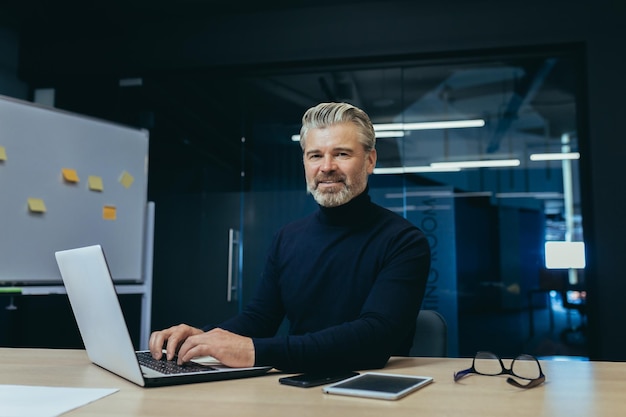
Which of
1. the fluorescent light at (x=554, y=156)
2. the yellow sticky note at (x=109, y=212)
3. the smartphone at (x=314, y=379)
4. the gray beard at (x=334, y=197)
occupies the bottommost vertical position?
the smartphone at (x=314, y=379)

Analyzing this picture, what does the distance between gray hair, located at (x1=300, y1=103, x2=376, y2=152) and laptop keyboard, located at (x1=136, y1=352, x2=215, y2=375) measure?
0.74 meters

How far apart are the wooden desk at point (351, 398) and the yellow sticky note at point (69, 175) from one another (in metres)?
1.83

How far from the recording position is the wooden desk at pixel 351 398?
2.66ft

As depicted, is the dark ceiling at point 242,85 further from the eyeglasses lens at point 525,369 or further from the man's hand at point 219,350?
the man's hand at point 219,350

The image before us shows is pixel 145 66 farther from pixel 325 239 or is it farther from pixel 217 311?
pixel 325 239

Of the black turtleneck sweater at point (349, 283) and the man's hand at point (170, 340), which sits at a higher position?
the black turtleneck sweater at point (349, 283)

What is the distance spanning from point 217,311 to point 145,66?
5.43 ft

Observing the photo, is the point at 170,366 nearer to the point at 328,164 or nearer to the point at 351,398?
the point at 351,398

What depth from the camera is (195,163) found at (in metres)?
3.80

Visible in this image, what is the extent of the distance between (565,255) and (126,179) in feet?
8.41

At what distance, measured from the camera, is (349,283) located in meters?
1.53

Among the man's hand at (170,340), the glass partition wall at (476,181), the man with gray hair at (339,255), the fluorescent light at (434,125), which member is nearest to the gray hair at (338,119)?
the man with gray hair at (339,255)

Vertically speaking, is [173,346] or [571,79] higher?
[571,79]

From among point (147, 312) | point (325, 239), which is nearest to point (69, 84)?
point (147, 312)
